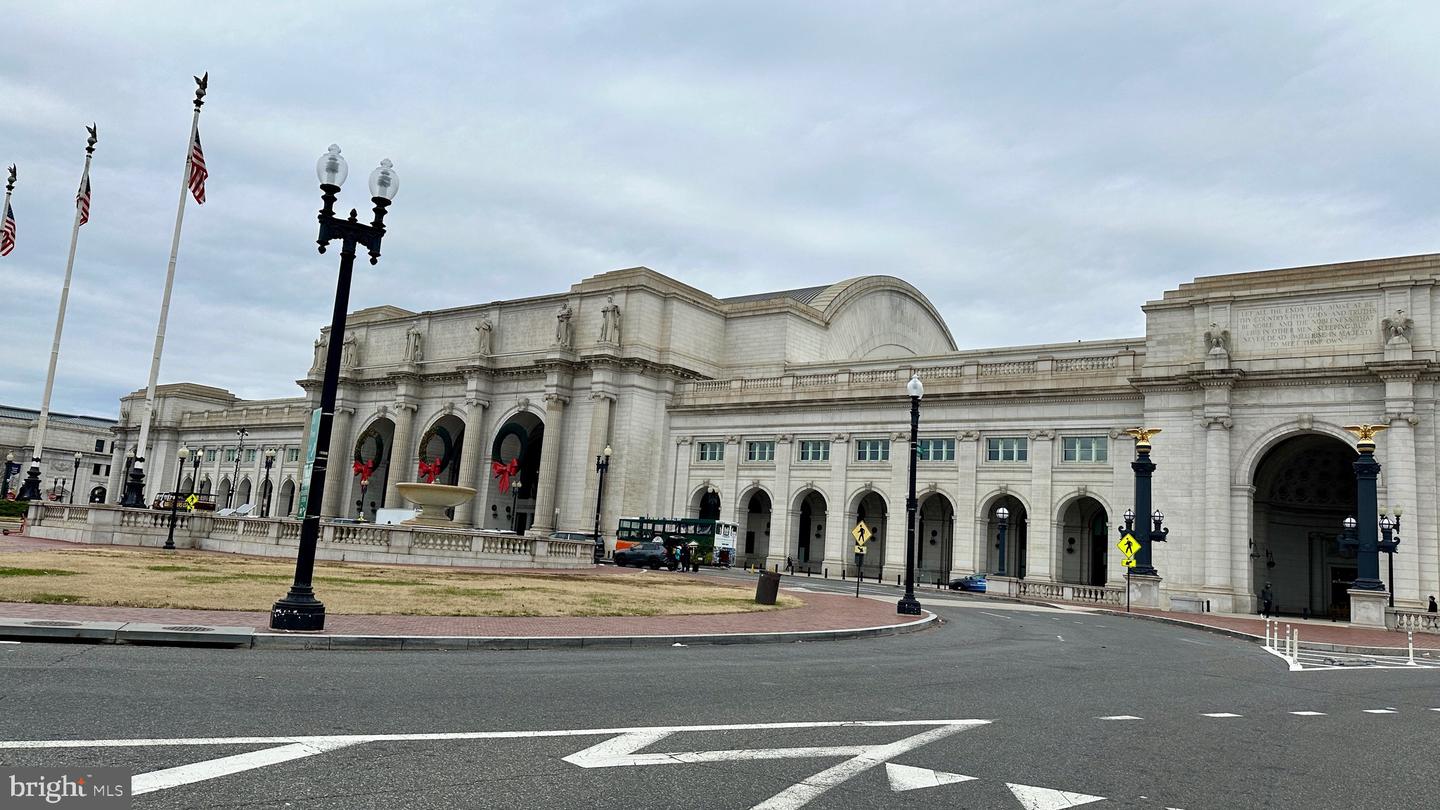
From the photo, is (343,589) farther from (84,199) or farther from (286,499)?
(286,499)

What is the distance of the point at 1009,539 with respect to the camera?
62188mm

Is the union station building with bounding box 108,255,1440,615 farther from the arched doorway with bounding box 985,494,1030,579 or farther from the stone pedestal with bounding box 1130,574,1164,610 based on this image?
the stone pedestal with bounding box 1130,574,1164,610

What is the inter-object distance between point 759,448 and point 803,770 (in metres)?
61.7

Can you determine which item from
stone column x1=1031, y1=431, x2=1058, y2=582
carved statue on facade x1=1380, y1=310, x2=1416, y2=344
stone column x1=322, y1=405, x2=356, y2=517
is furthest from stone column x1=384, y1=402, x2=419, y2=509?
carved statue on facade x1=1380, y1=310, x2=1416, y2=344

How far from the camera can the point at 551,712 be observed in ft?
32.2

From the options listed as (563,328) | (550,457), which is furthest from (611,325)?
(550,457)

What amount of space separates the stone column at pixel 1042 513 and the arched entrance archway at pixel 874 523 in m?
11.1

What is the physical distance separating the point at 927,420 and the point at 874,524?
10.3 meters

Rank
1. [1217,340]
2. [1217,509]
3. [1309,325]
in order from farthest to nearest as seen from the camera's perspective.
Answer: [1217,340] < [1309,325] < [1217,509]

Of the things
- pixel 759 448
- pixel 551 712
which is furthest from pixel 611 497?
pixel 551 712

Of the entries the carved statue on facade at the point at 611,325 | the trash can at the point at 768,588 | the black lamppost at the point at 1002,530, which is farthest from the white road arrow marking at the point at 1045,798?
the carved statue on facade at the point at 611,325

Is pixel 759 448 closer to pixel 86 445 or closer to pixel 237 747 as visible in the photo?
pixel 237 747

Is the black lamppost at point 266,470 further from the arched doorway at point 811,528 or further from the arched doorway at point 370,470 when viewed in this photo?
the arched doorway at point 811,528

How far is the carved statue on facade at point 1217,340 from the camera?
162 ft
